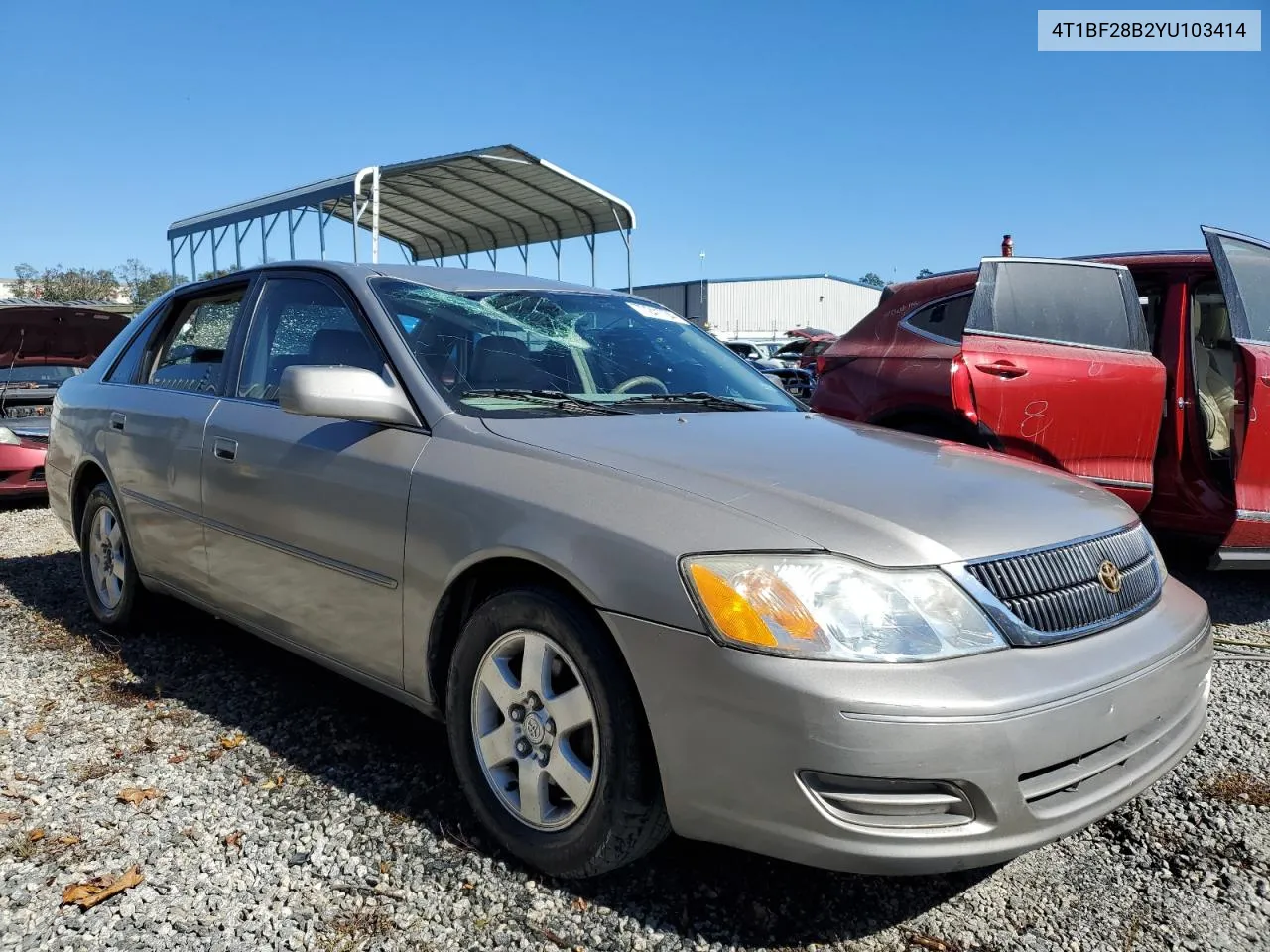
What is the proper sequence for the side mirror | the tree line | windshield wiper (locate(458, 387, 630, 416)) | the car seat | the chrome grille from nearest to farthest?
the chrome grille < the side mirror < windshield wiper (locate(458, 387, 630, 416)) < the car seat < the tree line

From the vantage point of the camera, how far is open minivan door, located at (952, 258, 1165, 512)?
179 inches

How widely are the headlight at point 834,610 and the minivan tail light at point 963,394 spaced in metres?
2.82

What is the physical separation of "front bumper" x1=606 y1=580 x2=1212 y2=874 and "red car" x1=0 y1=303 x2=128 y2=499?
6.57 metres

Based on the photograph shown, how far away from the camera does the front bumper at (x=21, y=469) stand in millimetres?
7016

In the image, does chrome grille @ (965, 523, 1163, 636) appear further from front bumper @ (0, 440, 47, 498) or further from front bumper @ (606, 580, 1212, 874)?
front bumper @ (0, 440, 47, 498)

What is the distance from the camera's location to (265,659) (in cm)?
382

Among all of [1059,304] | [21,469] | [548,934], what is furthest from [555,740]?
[21,469]

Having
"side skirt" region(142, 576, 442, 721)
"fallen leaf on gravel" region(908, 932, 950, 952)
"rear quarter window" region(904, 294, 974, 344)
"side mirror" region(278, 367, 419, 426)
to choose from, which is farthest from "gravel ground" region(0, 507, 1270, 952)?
"rear quarter window" region(904, 294, 974, 344)

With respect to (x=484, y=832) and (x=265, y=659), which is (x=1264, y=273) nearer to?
(x=484, y=832)

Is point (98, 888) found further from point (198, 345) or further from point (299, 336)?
point (198, 345)

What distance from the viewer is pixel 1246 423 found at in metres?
4.17

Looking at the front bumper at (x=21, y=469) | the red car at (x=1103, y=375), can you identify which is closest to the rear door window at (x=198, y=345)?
the red car at (x=1103, y=375)

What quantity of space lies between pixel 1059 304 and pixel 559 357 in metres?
3.02

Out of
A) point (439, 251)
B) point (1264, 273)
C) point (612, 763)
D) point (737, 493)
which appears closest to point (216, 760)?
point (612, 763)
